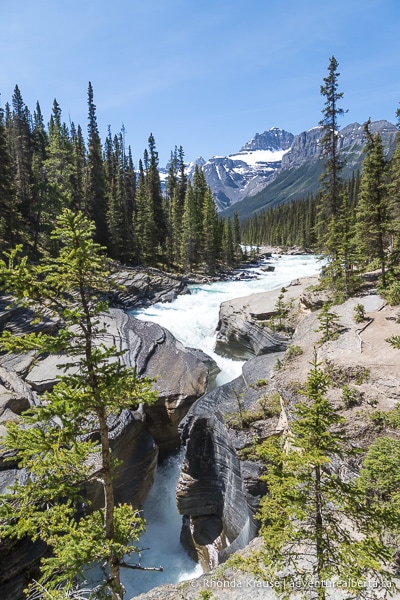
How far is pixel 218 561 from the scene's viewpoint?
11.9 m

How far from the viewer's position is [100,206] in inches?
1954

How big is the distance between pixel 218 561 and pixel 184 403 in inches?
274

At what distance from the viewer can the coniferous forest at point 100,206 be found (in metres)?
34.9

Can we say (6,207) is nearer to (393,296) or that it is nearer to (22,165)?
(22,165)

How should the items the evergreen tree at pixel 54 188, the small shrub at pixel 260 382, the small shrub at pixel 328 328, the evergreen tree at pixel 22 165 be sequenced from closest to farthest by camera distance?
the small shrub at pixel 260 382, the small shrub at pixel 328 328, the evergreen tree at pixel 54 188, the evergreen tree at pixel 22 165

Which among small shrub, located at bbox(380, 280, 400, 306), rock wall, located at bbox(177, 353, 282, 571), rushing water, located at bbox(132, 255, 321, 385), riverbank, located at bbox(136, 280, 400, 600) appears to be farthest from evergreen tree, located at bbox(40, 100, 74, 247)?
small shrub, located at bbox(380, 280, 400, 306)

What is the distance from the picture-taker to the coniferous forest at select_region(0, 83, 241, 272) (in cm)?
3488

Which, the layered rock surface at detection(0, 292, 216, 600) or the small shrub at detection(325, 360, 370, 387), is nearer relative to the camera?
the layered rock surface at detection(0, 292, 216, 600)

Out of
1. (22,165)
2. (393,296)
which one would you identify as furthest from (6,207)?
(393,296)

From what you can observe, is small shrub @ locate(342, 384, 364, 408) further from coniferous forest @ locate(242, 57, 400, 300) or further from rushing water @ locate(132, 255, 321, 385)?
rushing water @ locate(132, 255, 321, 385)

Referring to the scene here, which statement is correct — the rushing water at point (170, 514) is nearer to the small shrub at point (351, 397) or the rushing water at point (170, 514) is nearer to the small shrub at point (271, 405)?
the small shrub at point (271, 405)

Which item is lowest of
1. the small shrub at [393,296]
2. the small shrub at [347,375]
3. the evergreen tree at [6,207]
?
the small shrub at [347,375]

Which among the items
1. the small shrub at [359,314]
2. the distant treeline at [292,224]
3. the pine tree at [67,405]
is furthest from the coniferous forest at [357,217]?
the distant treeline at [292,224]

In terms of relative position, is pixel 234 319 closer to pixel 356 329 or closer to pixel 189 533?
pixel 356 329
